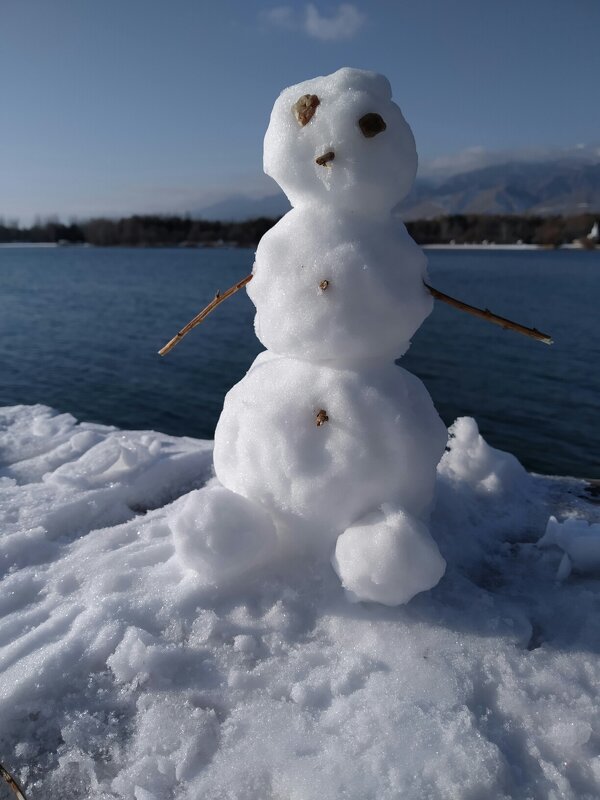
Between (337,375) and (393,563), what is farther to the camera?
(337,375)

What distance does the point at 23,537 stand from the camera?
3014mm

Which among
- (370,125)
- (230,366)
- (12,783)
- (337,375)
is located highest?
(370,125)

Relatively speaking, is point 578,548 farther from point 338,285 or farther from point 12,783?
point 12,783

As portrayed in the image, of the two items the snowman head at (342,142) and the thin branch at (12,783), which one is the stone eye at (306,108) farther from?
the thin branch at (12,783)

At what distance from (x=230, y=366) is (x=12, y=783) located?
11258 millimetres

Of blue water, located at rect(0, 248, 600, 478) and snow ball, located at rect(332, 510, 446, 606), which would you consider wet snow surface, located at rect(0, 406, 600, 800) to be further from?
blue water, located at rect(0, 248, 600, 478)

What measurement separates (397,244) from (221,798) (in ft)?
6.94

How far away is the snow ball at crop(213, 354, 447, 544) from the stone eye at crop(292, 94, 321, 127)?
1015mm

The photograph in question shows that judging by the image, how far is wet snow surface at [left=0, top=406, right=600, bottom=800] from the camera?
1795 millimetres

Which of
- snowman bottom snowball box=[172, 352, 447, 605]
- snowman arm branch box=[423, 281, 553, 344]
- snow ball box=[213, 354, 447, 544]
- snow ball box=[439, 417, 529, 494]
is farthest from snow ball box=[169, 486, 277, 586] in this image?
snow ball box=[439, 417, 529, 494]

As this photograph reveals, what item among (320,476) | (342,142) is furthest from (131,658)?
(342,142)

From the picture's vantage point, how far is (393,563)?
2.28 metres

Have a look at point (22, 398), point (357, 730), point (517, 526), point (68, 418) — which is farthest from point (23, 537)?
point (22, 398)

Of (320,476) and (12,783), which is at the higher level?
(320,476)
